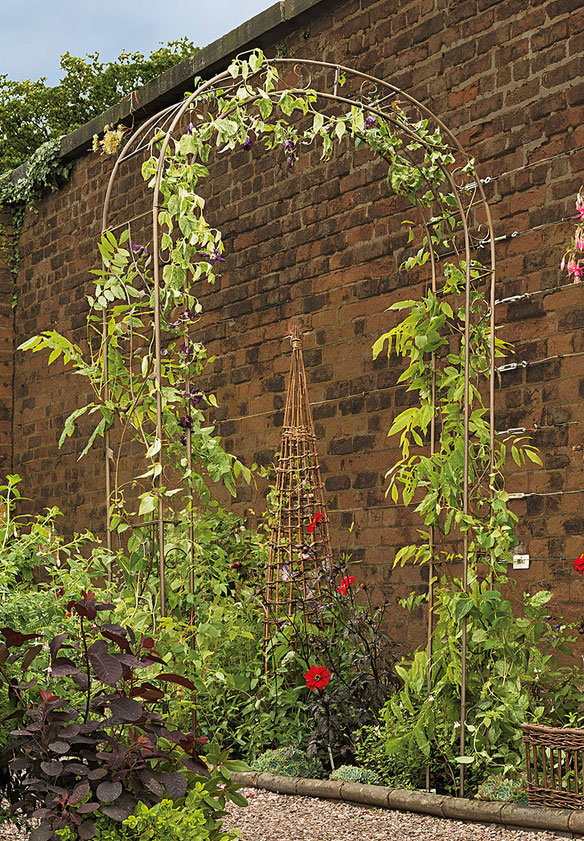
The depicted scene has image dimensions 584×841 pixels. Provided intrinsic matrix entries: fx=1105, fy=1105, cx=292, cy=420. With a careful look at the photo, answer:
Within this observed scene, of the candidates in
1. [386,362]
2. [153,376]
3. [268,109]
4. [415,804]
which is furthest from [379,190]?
[415,804]

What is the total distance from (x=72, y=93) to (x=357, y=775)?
18.8 meters

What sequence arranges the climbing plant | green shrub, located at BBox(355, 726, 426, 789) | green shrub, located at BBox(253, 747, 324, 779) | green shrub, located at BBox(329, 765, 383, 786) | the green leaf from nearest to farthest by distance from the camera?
the green leaf → the climbing plant → green shrub, located at BBox(355, 726, 426, 789) → green shrub, located at BBox(329, 765, 383, 786) → green shrub, located at BBox(253, 747, 324, 779)

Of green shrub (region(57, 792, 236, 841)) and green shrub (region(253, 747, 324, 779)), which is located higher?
green shrub (region(57, 792, 236, 841))

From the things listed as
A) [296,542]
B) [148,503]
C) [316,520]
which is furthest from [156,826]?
[296,542]

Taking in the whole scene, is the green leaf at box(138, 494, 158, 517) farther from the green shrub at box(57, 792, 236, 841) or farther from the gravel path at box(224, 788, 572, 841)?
the green shrub at box(57, 792, 236, 841)

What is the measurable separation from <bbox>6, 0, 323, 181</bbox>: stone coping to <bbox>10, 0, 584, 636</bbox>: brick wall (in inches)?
4.1

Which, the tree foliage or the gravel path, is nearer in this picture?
the gravel path

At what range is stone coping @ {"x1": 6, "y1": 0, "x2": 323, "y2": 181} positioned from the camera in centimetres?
699

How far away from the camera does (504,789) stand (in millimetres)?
3961

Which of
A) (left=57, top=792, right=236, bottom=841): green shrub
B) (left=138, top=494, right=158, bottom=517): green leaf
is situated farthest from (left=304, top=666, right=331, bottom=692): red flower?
(left=57, top=792, right=236, bottom=841): green shrub

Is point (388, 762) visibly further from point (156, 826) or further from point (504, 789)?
point (156, 826)

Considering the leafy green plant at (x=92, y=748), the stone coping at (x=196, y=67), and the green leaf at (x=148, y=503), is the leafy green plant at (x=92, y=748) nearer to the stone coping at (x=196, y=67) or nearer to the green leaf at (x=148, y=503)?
the green leaf at (x=148, y=503)

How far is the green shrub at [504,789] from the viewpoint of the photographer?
3.92 metres

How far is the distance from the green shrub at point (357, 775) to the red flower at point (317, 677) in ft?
1.20
